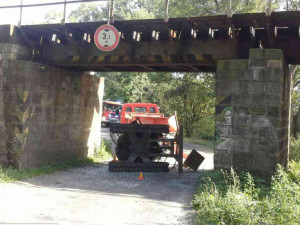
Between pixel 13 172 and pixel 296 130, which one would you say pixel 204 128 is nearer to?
pixel 296 130

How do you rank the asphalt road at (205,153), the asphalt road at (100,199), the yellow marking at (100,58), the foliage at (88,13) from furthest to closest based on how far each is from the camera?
the foliage at (88,13)
the asphalt road at (205,153)
the yellow marking at (100,58)
the asphalt road at (100,199)

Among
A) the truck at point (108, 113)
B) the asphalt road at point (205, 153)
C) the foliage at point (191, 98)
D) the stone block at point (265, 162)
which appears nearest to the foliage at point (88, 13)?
the truck at point (108, 113)

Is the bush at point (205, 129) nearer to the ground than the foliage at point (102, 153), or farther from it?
farther from it

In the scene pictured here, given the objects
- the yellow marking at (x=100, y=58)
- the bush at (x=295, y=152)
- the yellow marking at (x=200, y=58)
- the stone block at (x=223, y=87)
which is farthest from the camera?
the bush at (x=295, y=152)

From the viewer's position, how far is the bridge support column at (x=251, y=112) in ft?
29.0

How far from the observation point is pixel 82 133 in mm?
13852

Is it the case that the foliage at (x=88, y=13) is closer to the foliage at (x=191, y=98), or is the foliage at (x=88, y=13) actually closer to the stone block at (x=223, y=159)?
the foliage at (x=191, y=98)

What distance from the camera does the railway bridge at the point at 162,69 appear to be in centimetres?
891

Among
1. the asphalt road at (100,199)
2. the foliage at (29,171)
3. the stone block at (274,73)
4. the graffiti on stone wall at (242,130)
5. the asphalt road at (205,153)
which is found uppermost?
the stone block at (274,73)

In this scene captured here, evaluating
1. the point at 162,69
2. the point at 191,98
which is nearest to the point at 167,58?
the point at 162,69

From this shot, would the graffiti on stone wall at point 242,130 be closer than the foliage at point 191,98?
Yes

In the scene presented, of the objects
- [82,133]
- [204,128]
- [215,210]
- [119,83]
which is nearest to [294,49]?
[215,210]

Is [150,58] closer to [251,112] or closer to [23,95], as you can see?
[251,112]

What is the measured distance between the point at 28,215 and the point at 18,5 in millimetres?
7148
